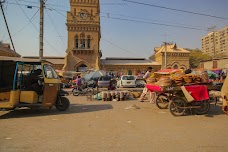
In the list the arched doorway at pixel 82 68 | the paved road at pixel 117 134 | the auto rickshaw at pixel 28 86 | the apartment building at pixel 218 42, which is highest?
the apartment building at pixel 218 42

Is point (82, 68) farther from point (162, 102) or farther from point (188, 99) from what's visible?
point (188, 99)

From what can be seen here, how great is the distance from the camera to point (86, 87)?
18.1 meters

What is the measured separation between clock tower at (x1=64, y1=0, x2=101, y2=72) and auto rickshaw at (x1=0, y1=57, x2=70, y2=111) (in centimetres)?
4006

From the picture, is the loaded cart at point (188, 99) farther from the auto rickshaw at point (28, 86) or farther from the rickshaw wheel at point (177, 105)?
the auto rickshaw at point (28, 86)

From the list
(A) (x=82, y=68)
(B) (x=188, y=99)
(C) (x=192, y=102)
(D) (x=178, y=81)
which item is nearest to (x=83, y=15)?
(A) (x=82, y=68)

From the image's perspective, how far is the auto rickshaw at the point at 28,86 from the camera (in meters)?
8.07

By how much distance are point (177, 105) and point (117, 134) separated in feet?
11.5

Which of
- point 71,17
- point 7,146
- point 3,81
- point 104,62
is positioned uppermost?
point 71,17

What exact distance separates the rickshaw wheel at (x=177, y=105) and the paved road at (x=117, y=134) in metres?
0.60

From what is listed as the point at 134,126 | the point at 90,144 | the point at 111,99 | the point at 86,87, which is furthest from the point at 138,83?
the point at 90,144

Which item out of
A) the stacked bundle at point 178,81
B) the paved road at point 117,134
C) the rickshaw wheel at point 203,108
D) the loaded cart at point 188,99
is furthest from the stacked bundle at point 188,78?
the paved road at point 117,134

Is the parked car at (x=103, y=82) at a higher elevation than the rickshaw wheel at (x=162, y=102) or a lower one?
higher

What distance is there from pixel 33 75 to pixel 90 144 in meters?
5.52

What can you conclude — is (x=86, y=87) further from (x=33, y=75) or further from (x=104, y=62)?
(x=104, y=62)
